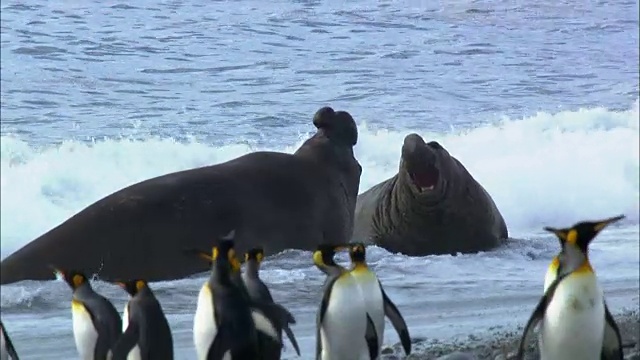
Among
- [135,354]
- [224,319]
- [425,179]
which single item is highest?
[224,319]

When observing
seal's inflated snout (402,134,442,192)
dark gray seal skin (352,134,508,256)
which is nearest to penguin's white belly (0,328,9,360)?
seal's inflated snout (402,134,442,192)

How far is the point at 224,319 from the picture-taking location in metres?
3.73

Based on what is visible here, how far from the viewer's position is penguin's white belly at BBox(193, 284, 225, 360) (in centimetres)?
380

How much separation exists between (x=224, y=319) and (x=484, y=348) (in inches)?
42.3

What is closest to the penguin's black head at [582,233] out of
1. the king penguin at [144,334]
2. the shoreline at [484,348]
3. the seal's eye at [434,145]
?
the shoreline at [484,348]

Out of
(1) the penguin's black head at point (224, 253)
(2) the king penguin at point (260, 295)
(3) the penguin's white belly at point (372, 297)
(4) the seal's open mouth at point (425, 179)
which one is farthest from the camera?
(4) the seal's open mouth at point (425, 179)

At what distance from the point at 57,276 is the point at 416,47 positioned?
1.91 meters

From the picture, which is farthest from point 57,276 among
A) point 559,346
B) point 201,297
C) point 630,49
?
point 630,49

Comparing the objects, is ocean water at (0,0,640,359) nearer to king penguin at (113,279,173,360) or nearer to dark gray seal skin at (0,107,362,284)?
dark gray seal skin at (0,107,362,284)

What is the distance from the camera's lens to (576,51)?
21.3ft

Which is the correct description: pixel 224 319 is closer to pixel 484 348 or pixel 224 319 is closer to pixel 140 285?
pixel 140 285

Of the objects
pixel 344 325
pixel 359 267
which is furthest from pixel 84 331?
pixel 359 267

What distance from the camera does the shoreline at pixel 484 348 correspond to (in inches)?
Result: 170

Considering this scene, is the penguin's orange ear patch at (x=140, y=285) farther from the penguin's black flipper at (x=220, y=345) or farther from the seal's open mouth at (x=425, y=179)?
the seal's open mouth at (x=425, y=179)
